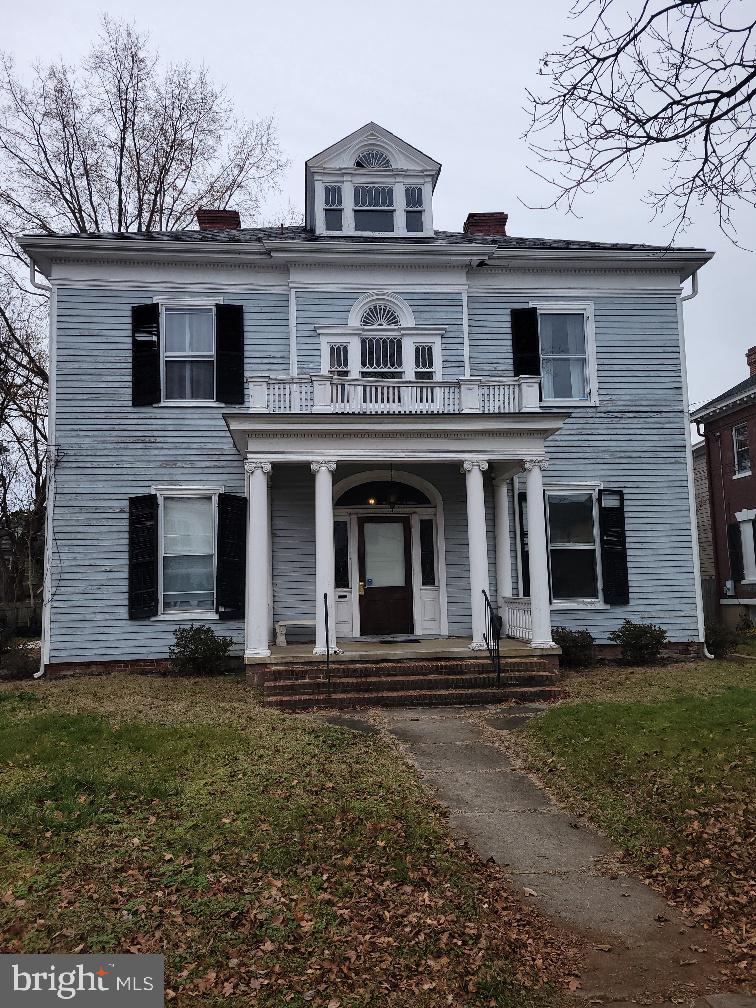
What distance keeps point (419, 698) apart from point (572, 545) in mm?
5681

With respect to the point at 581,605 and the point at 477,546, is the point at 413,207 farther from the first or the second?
the point at 581,605

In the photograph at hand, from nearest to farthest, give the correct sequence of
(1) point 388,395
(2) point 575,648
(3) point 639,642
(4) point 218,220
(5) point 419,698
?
(5) point 419,698 < (1) point 388,395 < (2) point 575,648 < (3) point 639,642 < (4) point 218,220

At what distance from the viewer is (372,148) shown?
15.6 m

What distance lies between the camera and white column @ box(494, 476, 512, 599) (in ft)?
47.5

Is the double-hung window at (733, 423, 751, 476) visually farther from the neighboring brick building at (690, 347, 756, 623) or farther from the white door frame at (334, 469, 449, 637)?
the white door frame at (334, 469, 449, 637)

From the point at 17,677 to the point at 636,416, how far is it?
520 inches

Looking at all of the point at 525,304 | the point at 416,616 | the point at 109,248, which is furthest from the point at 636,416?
the point at 109,248

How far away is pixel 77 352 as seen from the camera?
1459 cm

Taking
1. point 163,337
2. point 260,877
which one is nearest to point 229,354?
point 163,337

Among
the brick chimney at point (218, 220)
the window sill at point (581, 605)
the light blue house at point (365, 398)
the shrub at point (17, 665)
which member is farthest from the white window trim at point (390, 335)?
the shrub at point (17, 665)

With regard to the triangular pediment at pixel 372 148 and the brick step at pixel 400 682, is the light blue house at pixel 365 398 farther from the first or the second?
the brick step at pixel 400 682

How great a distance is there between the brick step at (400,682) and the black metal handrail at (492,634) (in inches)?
6.1

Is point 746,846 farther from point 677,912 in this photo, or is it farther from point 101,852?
point 101,852

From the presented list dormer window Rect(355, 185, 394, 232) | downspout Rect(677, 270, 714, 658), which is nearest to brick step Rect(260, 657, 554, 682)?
downspout Rect(677, 270, 714, 658)
